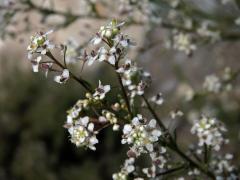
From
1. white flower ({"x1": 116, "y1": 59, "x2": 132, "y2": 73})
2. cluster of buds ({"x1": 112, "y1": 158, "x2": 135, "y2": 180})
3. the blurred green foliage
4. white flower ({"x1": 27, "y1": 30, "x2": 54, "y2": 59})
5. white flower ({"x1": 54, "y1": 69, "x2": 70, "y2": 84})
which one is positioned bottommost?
cluster of buds ({"x1": 112, "y1": 158, "x2": 135, "y2": 180})

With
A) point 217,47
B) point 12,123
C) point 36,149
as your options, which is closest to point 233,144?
point 217,47

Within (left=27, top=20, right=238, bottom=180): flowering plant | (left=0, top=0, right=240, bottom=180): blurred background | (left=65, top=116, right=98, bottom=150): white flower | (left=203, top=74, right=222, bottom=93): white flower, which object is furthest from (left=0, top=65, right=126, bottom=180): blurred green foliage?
(left=65, top=116, right=98, bottom=150): white flower

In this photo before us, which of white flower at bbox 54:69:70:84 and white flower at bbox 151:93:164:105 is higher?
white flower at bbox 151:93:164:105

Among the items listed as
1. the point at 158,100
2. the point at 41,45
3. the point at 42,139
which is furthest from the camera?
the point at 42,139

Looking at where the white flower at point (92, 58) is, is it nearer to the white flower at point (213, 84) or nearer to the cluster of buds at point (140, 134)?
the cluster of buds at point (140, 134)

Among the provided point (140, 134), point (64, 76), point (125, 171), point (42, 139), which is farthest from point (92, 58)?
point (42, 139)

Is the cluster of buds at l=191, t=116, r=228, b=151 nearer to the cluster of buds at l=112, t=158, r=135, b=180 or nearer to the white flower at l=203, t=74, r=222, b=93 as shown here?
the cluster of buds at l=112, t=158, r=135, b=180

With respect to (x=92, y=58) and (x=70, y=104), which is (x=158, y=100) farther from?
(x=70, y=104)

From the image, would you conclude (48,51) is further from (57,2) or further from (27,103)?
(57,2)
